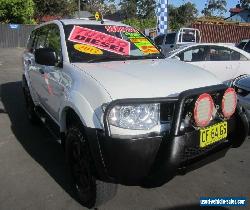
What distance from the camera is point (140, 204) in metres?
3.84

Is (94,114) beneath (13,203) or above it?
above

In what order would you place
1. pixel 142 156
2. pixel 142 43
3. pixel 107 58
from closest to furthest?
pixel 142 156, pixel 107 58, pixel 142 43

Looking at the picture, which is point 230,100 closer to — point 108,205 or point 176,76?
point 176,76

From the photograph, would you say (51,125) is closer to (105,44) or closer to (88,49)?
(88,49)

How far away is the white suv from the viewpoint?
314 centimetres

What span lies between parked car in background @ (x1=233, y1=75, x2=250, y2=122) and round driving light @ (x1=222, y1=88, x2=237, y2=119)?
1689 mm

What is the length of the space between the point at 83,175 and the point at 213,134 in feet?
4.38

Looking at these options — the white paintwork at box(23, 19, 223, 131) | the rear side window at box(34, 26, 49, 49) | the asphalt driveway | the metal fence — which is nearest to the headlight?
the white paintwork at box(23, 19, 223, 131)

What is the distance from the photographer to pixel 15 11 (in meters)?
31.8

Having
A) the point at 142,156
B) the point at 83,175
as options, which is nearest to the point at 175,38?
the point at 83,175

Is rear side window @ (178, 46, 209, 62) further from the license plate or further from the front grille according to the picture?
the front grille

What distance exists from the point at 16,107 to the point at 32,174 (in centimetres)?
404

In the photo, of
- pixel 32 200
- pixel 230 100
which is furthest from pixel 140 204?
pixel 230 100

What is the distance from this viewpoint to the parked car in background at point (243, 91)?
5332 mm
